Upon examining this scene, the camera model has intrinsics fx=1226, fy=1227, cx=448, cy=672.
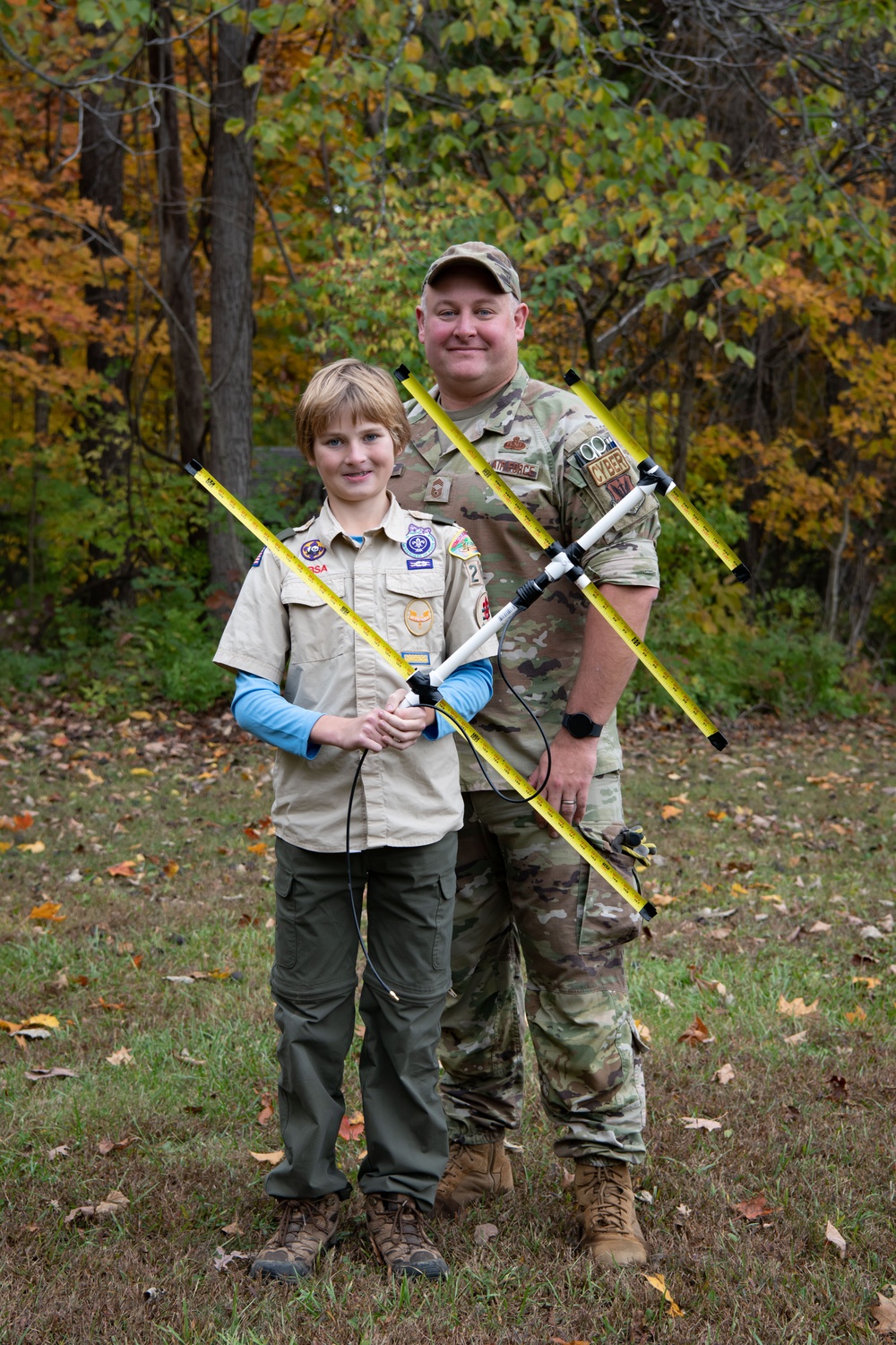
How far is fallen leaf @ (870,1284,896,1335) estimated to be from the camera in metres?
2.70

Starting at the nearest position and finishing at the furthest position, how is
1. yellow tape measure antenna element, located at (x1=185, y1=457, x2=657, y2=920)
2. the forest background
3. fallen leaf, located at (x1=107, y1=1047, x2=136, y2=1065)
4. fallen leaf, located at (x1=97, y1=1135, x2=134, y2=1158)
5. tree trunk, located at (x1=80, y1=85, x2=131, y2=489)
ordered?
yellow tape measure antenna element, located at (x1=185, y1=457, x2=657, y2=920), fallen leaf, located at (x1=97, y1=1135, x2=134, y2=1158), fallen leaf, located at (x1=107, y1=1047, x2=136, y2=1065), the forest background, tree trunk, located at (x1=80, y1=85, x2=131, y2=489)

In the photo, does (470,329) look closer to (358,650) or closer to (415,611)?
(415,611)

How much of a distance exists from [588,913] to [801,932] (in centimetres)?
286

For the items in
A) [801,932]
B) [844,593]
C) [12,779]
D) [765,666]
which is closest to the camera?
[801,932]

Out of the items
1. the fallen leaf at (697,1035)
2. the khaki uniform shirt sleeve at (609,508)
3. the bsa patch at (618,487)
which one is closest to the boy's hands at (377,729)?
the khaki uniform shirt sleeve at (609,508)

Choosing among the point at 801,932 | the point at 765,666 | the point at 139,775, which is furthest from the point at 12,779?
the point at 765,666

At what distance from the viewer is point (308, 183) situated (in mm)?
13797

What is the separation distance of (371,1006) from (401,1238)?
537mm

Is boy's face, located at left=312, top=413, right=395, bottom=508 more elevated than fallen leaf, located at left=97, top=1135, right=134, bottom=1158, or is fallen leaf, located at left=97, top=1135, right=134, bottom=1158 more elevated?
boy's face, located at left=312, top=413, right=395, bottom=508

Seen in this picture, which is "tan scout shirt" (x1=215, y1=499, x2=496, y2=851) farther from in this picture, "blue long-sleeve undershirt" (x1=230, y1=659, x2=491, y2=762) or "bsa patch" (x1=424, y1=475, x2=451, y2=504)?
"bsa patch" (x1=424, y1=475, x2=451, y2=504)

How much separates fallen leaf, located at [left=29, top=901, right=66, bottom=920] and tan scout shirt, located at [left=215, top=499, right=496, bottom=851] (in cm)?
293

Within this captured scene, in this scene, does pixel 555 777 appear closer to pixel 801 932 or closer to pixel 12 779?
pixel 801 932

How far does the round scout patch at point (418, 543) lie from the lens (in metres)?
2.86

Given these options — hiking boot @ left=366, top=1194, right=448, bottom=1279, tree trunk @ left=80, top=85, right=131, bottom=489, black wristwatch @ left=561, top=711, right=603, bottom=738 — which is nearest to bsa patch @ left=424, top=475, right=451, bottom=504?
black wristwatch @ left=561, top=711, right=603, bottom=738
